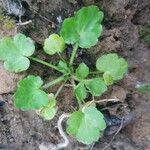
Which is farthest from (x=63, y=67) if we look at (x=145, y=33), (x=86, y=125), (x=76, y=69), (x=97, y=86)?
(x=145, y=33)

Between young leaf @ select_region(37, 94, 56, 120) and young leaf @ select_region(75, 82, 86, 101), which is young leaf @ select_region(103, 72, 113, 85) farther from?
young leaf @ select_region(37, 94, 56, 120)

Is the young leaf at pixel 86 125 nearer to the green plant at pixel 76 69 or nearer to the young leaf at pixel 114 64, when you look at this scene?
the green plant at pixel 76 69

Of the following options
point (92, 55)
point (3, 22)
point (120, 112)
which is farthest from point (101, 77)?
point (3, 22)

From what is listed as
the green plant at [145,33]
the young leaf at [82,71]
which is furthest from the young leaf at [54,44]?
the green plant at [145,33]

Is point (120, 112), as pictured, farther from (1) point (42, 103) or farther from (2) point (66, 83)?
(1) point (42, 103)

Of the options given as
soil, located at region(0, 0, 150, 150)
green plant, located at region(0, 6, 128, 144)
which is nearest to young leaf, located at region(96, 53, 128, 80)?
green plant, located at region(0, 6, 128, 144)

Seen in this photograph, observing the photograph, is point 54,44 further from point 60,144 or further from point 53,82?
point 60,144
